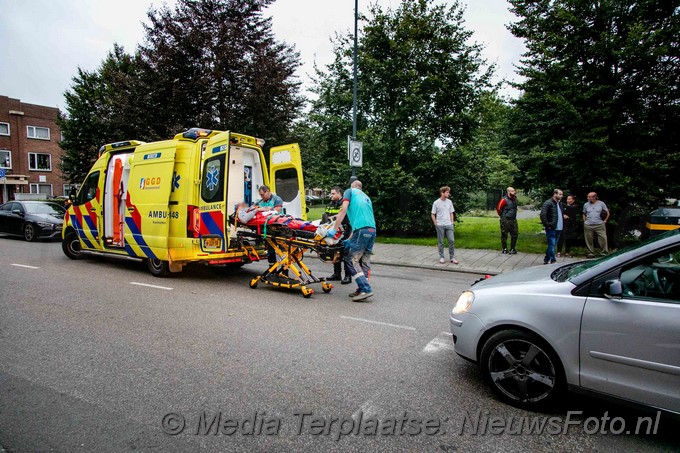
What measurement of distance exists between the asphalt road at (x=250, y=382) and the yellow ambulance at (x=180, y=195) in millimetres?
1564

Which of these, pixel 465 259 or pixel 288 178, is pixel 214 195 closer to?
pixel 288 178

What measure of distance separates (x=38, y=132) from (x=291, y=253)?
45674mm

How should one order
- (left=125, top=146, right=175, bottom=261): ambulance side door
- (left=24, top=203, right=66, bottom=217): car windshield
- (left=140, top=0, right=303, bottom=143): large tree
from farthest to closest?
(left=140, top=0, right=303, bottom=143): large tree < (left=24, top=203, right=66, bottom=217): car windshield < (left=125, top=146, right=175, bottom=261): ambulance side door

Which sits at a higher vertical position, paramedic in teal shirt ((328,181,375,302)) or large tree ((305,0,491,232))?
large tree ((305,0,491,232))

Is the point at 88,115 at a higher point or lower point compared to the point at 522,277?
higher

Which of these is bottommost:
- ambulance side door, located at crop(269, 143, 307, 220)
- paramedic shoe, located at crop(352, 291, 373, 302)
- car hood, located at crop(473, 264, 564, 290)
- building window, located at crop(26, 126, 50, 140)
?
paramedic shoe, located at crop(352, 291, 373, 302)

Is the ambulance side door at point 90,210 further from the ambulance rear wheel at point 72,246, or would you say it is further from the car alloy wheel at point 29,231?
the car alloy wheel at point 29,231

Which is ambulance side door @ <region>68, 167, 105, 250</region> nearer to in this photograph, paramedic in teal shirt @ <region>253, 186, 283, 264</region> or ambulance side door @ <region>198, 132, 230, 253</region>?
ambulance side door @ <region>198, 132, 230, 253</region>

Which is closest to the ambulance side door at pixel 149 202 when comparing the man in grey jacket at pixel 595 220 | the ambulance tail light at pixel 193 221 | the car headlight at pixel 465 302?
the ambulance tail light at pixel 193 221

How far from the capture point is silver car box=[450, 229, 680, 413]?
2.73 m

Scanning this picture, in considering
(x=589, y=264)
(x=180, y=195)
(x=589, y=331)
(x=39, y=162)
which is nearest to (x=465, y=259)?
(x=180, y=195)

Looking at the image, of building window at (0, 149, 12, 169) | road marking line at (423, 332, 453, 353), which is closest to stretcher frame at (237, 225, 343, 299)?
road marking line at (423, 332, 453, 353)

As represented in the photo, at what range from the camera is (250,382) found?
369 cm

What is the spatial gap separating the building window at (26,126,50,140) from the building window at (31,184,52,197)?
481 centimetres
